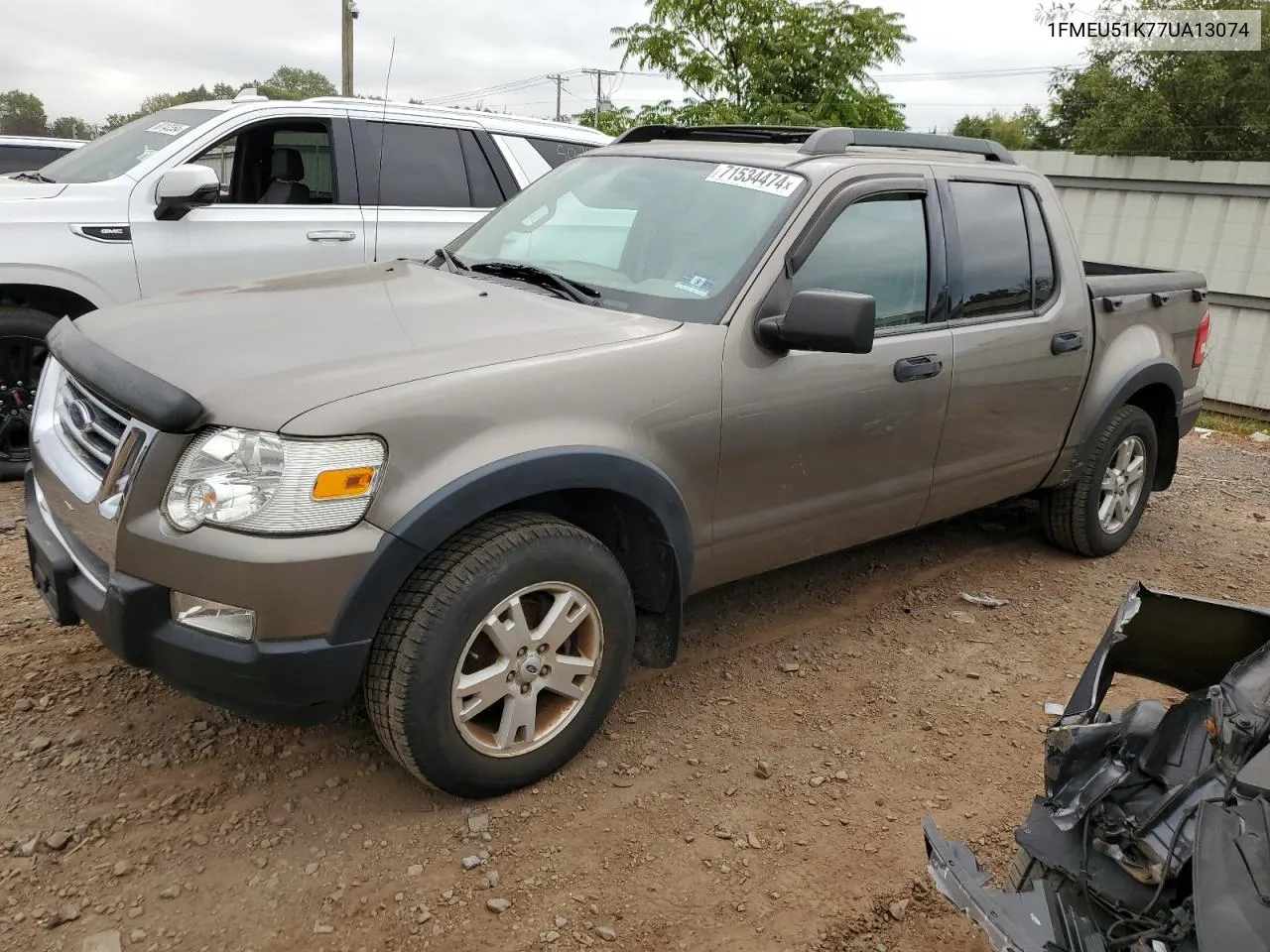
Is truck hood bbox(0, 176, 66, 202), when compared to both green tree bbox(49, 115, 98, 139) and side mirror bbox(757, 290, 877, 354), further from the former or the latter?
green tree bbox(49, 115, 98, 139)

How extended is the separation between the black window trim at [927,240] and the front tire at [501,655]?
40.5 inches

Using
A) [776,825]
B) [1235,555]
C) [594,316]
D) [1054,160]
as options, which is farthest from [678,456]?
[1054,160]

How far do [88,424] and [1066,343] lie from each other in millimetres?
3637

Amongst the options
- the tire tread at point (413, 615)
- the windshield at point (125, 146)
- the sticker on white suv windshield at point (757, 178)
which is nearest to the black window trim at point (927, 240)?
the sticker on white suv windshield at point (757, 178)

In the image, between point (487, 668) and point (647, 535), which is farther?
point (647, 535)

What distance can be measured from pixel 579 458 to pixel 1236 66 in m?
15.7

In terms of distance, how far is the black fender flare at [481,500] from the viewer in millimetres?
2463

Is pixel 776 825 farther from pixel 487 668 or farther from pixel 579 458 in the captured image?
pixel 579 458

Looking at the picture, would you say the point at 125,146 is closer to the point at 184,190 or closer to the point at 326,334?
the point at 184,190

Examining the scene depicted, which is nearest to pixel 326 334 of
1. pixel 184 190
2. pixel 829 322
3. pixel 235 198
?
pixel 829 322

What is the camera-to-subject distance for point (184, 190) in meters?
5.22

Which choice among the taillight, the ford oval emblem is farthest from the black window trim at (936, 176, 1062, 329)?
the ford oval emblem

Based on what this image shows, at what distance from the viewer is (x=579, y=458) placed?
2.77 metres

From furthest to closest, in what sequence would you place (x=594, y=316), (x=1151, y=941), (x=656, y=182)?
(x=656, y=182) → (x=594, y=316) → (x=1151, y=941)
